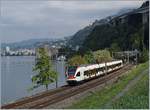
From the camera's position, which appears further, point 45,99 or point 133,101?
point 45,99

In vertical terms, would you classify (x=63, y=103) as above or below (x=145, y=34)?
below

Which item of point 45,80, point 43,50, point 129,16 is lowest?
point 45,80

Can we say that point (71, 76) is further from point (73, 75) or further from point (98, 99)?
point (98, 99)

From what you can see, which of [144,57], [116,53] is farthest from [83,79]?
[116,53]

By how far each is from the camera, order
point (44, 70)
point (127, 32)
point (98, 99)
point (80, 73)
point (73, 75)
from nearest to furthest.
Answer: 1. point (98, 99)
2. point (73, 75)
3. point (80, 73)
4. point (44, 70)
5. point (127, 32)

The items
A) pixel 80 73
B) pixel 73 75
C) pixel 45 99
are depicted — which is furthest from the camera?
pixel 80 73

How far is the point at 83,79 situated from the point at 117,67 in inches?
1335

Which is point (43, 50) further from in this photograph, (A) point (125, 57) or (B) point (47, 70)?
(A) point (125, 57)

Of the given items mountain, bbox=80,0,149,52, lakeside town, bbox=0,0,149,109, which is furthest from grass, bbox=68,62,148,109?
mountain, bbox=80,0,149,52

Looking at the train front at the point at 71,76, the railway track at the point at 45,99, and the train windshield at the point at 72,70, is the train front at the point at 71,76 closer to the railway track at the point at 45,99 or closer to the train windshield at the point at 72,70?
the train windshield at the point at 72,70

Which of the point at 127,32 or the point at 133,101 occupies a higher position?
the point at 127,32

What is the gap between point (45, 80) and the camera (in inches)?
2256

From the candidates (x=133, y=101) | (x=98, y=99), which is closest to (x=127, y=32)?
(x=98, y=99)

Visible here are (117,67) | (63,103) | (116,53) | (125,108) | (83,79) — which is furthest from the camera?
(116,53)
